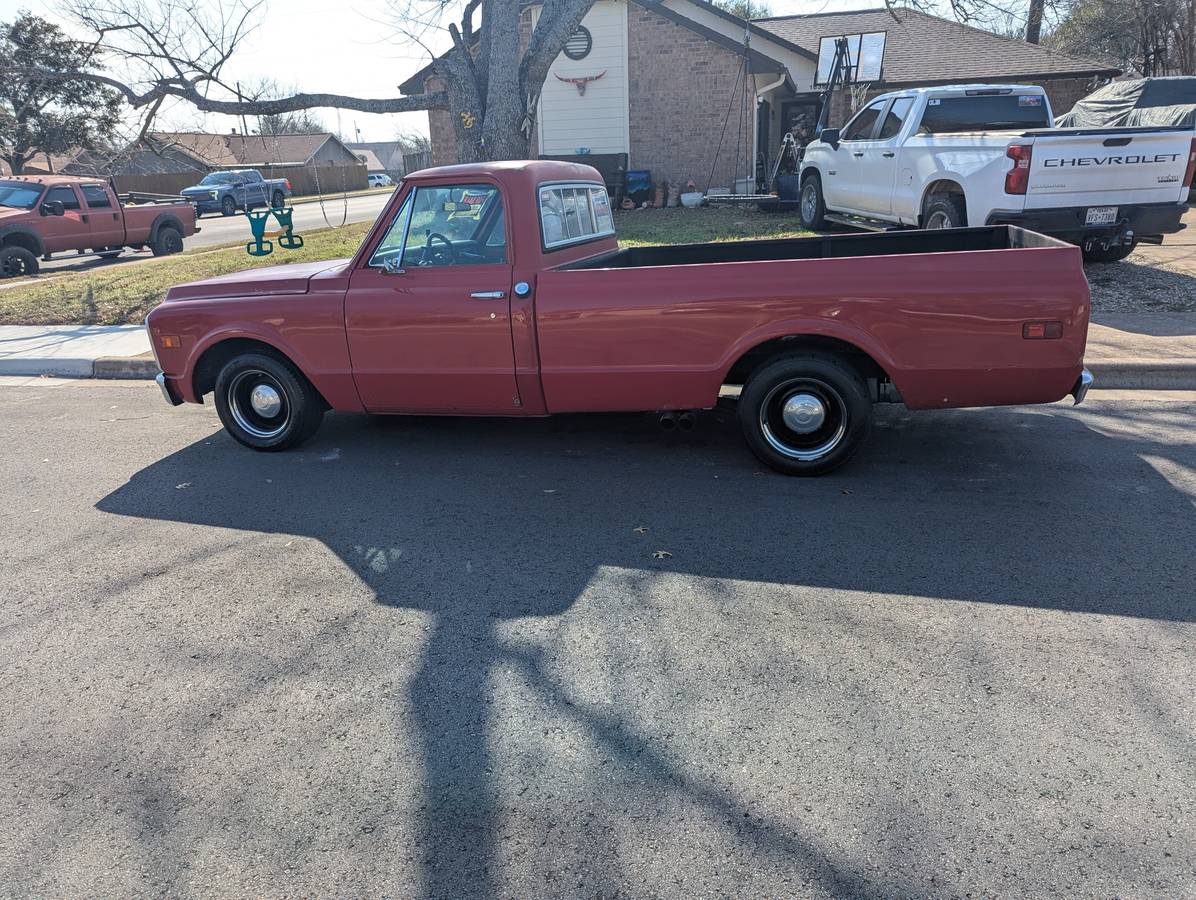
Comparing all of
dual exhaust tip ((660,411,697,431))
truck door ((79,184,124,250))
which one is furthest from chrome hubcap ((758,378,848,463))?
truck door ((79,184,124,250))

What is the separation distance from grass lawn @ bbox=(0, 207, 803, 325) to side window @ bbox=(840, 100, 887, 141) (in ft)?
5.56

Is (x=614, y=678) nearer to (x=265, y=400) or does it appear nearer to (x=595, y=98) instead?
(x=265, y=400)

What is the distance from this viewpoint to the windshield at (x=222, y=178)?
38625 millimetres

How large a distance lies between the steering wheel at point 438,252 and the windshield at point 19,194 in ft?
53.6

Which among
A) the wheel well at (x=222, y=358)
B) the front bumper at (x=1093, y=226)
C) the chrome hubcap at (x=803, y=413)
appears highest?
the front bumper at (x=1093, y=226)

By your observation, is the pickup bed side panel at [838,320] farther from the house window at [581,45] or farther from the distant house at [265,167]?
the distant house at [265,167]

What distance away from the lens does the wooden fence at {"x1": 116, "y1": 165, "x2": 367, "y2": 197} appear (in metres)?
47.1

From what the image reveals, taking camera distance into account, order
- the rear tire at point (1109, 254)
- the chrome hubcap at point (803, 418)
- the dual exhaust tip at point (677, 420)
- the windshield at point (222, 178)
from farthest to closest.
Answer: the windshield at point (222, 178) < the rear tire at point (1109, 254) < the dual exhaust tip at point (677, 420) < the chrome hubcap at point (803, 418)

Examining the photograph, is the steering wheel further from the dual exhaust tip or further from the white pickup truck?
the white pickup truck

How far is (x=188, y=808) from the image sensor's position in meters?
2.85

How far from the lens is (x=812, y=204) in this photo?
14508 millimetres

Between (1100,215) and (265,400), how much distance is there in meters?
8.23

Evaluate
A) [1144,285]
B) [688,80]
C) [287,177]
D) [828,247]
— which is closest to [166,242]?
[688,80]

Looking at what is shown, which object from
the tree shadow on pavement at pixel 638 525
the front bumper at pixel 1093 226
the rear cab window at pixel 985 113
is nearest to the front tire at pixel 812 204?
→ the rear cab window at pixel 985 113
